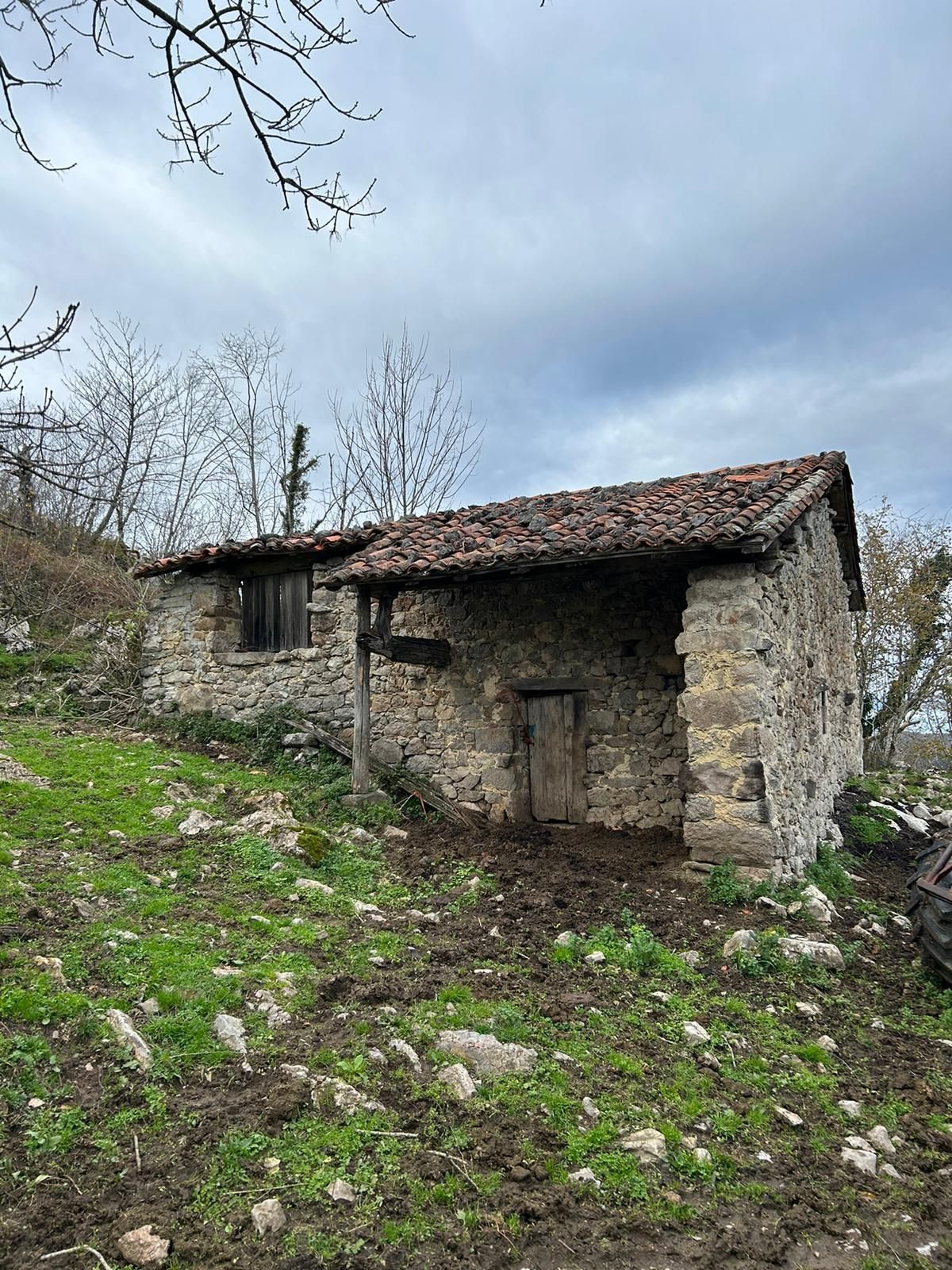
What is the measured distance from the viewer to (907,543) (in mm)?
19375

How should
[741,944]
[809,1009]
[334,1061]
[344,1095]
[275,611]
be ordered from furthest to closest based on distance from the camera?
[275,611], [741,944], [809,1009], [334,1061], [344,1095]

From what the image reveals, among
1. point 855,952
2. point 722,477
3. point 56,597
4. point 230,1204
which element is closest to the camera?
point 230,1204

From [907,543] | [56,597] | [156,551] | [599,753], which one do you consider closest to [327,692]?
[599,753]

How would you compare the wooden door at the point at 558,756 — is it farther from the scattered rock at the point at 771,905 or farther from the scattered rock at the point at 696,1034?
the scattered rock at the point at 696,1034

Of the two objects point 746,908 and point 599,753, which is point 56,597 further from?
point 746,908

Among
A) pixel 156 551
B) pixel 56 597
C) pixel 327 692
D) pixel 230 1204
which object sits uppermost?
pixel 156 551

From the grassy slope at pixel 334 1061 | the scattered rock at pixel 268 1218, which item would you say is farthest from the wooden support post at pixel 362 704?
the scattered rock at pixel 268 1218

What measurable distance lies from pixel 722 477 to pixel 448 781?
4.71m

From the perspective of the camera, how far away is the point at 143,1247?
246 centimetres

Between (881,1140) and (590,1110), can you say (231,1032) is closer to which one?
(590,1110)

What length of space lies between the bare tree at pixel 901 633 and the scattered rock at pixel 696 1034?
53.5 ft

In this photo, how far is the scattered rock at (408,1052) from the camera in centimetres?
365

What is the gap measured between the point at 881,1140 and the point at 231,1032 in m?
3.05

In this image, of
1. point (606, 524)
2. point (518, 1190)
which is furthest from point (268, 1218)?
point (606, 524)
